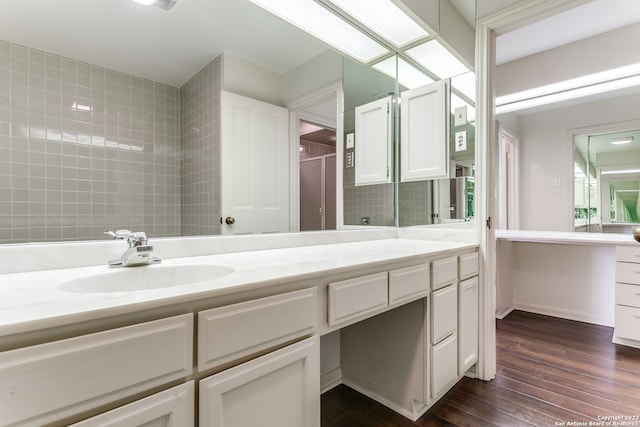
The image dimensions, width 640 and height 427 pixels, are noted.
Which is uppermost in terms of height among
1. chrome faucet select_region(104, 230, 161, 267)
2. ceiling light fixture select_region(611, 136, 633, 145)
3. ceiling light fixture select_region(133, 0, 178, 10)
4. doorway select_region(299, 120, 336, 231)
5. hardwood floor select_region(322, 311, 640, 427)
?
ceiling light fixture select_region(133, 0, 178, 10)

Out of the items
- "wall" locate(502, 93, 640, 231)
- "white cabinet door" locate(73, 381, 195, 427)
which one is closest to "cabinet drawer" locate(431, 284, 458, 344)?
"white cabinet door" locate(73, 381, 195, 427)

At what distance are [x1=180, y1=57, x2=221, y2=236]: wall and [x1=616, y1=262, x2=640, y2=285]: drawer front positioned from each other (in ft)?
9.10

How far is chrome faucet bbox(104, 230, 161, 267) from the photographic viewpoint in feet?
3.20

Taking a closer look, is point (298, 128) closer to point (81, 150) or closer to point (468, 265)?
point (81, 150)

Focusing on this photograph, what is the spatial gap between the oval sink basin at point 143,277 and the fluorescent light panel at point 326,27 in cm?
124

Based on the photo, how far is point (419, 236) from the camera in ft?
6.74

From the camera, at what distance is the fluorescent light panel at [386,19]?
5.62 feet

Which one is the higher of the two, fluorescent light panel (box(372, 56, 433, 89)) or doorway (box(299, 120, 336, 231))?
fluorescent light panel (box(372, 56, 433, 89))

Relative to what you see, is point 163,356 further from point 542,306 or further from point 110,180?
point 542,306

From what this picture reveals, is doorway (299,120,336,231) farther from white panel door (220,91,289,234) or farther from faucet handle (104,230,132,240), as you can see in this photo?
faucet handle (104,230,132,240)

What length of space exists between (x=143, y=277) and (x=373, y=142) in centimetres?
167

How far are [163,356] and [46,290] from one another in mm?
335

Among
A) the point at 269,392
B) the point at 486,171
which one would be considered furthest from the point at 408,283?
the point at 486,171

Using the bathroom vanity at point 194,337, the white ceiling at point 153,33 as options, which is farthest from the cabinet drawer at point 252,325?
the white ceiling at point 153,33
